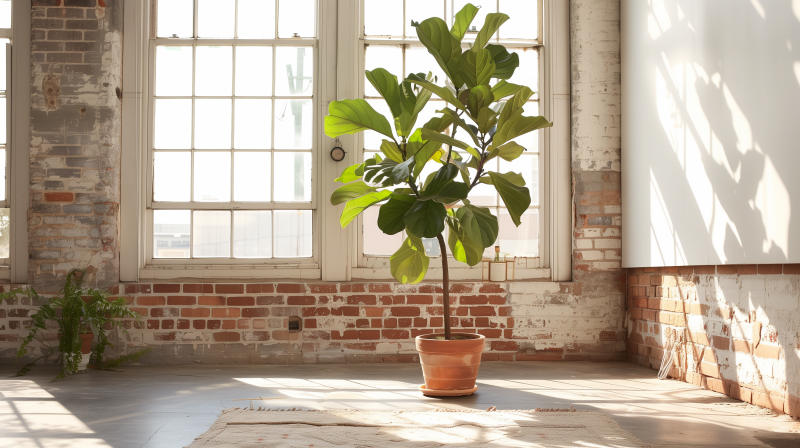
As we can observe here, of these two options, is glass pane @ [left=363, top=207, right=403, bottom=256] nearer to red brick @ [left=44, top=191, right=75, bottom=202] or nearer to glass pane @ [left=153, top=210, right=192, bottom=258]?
glass pane @ [left=153, top=210, right=192, bottom=258]

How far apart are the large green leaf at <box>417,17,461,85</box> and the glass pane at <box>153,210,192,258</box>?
2251 millimetres

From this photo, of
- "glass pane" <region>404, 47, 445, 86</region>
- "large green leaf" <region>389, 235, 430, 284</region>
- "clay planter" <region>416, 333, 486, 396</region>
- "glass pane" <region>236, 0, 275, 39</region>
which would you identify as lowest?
"clay planter" <region>416, 333, 486, 396</region>

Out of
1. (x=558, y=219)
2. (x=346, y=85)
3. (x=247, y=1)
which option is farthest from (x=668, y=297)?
(x=247, y=1)

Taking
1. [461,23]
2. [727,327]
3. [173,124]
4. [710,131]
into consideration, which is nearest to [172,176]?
[173,124]

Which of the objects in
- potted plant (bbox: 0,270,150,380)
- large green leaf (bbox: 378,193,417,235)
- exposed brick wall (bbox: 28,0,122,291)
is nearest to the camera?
large green leaf (bbox: 378,193,417,235)

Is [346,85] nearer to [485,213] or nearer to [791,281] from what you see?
[485,213]

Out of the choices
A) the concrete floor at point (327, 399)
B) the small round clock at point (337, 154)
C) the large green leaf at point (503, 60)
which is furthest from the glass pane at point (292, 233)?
the large green leaf at point (503, 60)

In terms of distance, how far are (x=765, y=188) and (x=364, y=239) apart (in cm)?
253

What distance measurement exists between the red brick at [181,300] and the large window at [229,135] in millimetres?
290

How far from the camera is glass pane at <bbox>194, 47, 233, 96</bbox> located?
431cm

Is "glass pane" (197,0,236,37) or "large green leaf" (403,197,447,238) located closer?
"large green leaf" (403,197,447,238)

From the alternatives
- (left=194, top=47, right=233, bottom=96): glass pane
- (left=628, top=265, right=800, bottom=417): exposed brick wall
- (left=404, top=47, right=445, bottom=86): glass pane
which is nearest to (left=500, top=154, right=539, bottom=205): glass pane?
(left=404, top=47, right=445, bottom=86): glass pane

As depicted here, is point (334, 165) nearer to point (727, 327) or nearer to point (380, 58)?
point (380, 58)

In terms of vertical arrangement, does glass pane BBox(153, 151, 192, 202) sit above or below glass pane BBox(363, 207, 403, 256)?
above
